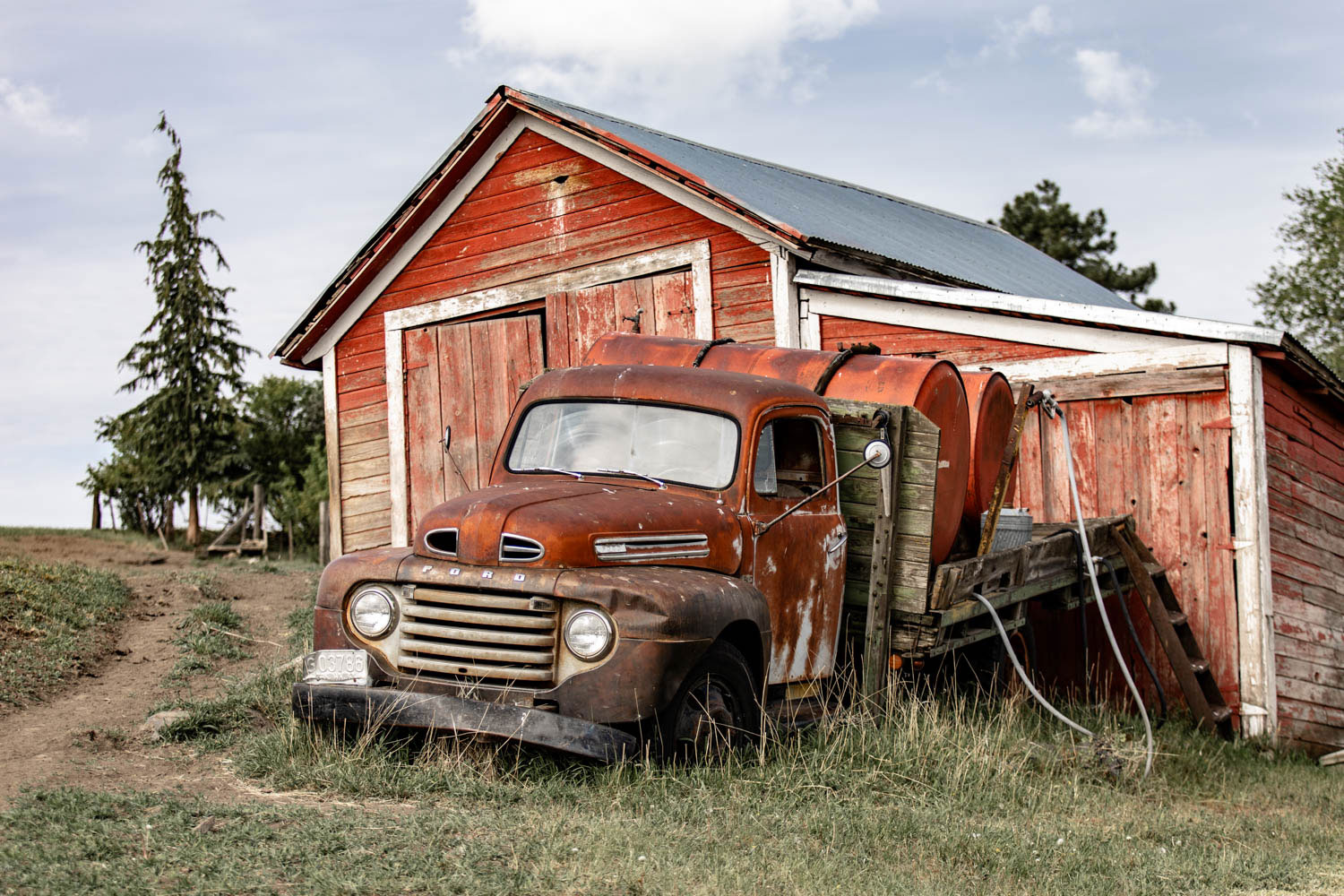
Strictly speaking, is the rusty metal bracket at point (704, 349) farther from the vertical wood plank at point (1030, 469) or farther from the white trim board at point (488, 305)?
the vertical wood plank at point (1030, 469)

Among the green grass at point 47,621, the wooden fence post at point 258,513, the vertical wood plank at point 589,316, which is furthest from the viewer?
the wooden fence post at point 258,513

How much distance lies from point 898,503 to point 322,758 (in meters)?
3.33

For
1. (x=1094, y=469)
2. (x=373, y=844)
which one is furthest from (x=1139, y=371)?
→ (x=373, y=844)

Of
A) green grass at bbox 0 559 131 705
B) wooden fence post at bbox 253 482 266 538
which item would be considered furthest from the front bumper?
wooden fence post at bbox 253 482 266 538

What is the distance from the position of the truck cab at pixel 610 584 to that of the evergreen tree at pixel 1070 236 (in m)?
34.7

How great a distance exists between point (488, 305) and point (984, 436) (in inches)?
248

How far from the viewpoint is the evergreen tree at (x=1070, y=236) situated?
38.7 m

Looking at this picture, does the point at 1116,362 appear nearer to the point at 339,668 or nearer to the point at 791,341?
the point at 791,341

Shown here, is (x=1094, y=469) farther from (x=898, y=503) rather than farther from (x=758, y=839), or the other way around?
(x=758, y=839)

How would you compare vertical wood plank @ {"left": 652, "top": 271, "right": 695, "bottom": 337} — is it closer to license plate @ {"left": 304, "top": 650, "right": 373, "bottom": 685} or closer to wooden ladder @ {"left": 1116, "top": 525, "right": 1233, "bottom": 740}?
wooden ladder @ {"left": 1116, "top": 525, "right": 1233, "bottom": 740}

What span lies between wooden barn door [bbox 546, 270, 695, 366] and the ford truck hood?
5507mm

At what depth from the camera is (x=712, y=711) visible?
5.63 meters

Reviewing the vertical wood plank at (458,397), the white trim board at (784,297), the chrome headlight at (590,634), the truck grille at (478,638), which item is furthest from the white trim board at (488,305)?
the chrome headlight at (590,634)

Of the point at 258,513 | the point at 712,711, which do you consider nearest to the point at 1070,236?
the point at 258,513
